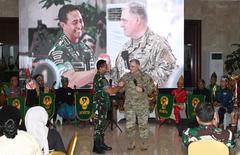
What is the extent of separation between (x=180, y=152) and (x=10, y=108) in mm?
4058

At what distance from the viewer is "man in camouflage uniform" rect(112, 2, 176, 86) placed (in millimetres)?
12773

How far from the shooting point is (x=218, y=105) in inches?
375

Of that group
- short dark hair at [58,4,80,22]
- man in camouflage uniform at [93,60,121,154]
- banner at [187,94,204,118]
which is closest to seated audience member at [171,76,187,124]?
banner at [187,94,204,118]

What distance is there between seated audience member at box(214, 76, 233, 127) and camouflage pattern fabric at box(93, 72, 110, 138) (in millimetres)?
3192

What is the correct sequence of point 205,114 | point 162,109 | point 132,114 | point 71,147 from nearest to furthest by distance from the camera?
point 205,114, point 71,147, point 132,114, point 162,109

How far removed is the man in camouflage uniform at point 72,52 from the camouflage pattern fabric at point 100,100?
5646 millimetres

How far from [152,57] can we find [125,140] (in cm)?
472

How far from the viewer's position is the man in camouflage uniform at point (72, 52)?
12.7m

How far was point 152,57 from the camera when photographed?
12.8 metres

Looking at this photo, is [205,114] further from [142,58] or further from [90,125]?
[142,58]

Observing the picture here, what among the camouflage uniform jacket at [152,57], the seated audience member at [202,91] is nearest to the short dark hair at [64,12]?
the camouflage uniform jacket at [152,57]

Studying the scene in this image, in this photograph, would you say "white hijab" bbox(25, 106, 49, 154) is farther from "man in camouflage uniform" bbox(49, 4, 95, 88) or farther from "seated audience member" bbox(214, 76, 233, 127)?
"man in camouflage uniform" bbox(49, 4, 95, 88)

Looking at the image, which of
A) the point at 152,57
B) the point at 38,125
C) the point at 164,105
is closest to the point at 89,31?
the point at 152,57

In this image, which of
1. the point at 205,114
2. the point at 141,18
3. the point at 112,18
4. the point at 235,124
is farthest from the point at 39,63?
the point at 205,114
